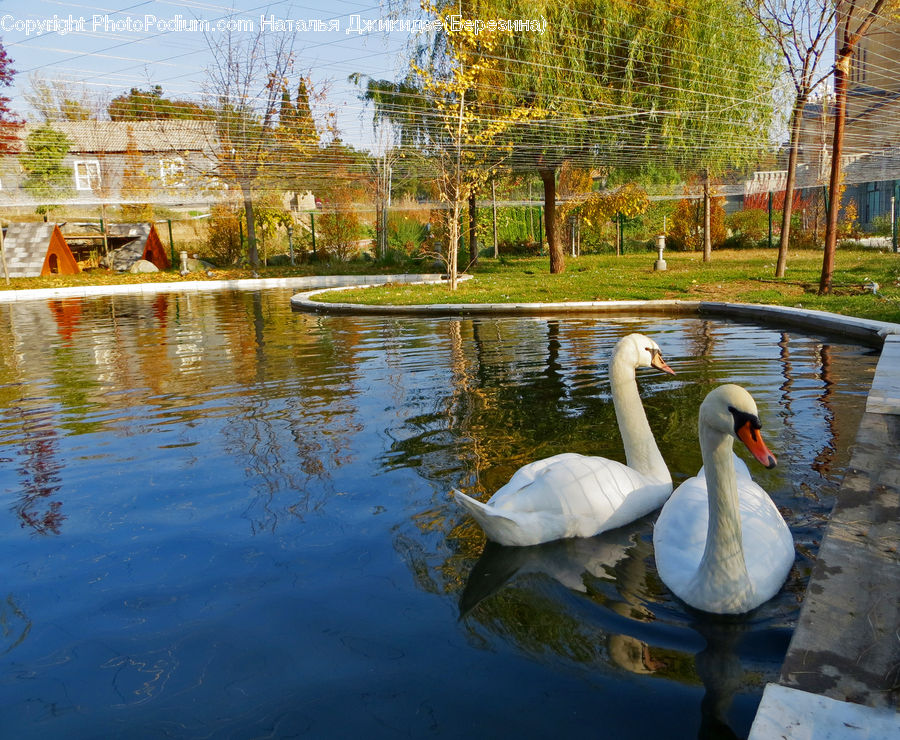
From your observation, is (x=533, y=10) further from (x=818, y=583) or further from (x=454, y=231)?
(x=818, y=583)

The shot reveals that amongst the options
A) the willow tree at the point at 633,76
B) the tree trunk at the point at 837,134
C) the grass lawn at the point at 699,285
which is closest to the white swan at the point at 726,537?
the grass lawn at the point at 699,285

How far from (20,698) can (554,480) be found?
2.59 meters

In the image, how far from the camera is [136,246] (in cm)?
3186

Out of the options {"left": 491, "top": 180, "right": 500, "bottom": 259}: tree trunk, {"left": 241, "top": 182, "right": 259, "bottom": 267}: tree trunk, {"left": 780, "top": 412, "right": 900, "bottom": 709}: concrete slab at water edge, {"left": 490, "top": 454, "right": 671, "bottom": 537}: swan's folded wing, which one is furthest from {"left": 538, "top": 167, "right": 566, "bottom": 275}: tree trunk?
{"left": 780, "top": 412, "right": 900, "bottom": 709}: concrete slab at water edge

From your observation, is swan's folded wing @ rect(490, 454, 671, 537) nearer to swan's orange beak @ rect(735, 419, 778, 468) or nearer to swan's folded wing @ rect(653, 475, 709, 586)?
swan's folded wing @ rect(653, 475, 709, 586)

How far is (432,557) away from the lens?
414cm

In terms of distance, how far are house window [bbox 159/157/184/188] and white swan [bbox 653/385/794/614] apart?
28.7 m

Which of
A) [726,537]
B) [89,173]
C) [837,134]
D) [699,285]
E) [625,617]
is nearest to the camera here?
[726,537]

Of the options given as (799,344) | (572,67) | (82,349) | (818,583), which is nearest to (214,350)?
(82,349)

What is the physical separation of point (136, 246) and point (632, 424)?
31.1 m

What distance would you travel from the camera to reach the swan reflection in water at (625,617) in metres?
2.97

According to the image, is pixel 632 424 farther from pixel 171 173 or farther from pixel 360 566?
pixel 171 173

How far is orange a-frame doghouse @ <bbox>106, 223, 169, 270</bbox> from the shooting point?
31.5 metres

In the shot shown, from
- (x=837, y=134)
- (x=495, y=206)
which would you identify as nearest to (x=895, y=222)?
(x=837, y=134)
